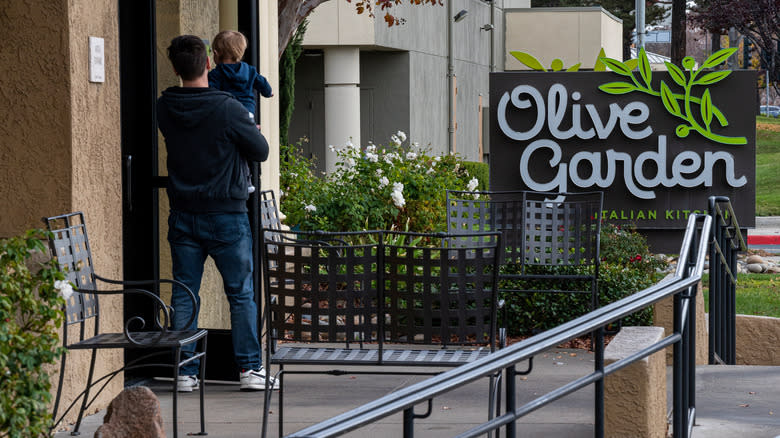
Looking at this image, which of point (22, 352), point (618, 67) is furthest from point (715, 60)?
point (22, 352)

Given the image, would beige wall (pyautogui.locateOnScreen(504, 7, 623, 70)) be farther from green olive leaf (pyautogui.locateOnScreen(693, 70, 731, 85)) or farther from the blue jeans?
the blue jeans

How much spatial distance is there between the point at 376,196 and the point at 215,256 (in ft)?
19.1

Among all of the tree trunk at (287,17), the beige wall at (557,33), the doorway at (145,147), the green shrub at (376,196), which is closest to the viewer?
the doorway at (145,147)

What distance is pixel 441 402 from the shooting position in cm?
618

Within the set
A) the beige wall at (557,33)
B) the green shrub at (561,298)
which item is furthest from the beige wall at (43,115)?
the beige wall at (557,33)

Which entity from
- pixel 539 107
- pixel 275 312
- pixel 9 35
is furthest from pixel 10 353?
pixel 539 107

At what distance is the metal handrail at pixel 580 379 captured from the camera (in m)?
2.53

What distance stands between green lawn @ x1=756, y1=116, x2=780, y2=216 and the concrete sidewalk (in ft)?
67.8

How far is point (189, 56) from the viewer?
573cm

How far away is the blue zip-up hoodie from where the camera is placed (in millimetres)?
6195

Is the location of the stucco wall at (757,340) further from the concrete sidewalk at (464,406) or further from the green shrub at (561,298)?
the concrete sidewalk at (464,406)

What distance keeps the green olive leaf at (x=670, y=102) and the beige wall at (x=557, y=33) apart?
830 inches

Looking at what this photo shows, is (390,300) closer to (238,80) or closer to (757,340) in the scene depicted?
(238,80)

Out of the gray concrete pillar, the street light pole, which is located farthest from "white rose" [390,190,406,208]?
the street light pole
